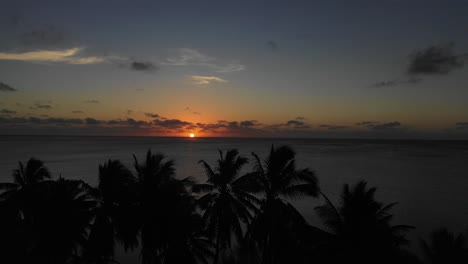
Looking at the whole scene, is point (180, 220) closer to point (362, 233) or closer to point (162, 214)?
point (162, 214)

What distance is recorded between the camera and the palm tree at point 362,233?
1545 cm

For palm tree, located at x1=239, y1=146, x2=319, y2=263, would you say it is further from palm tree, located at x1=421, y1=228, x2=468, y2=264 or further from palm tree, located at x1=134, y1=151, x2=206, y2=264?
palm tree, located at x1=421, y1=228, x2=468, y2=264

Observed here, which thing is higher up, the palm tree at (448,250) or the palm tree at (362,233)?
the palm tree at (362,233)

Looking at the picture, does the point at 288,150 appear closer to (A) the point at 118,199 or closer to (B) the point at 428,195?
(A) the point at 118,199

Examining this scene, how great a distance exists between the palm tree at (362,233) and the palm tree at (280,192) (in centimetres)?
302

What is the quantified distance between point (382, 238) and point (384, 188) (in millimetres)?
65048

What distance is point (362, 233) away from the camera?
1638 cm

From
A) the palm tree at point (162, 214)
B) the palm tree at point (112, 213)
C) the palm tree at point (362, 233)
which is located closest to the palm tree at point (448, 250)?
the palm tree at point (362, 233)

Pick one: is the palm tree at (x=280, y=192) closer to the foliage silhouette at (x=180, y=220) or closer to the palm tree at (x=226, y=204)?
the foliage silhouette at (x=180, y=220)

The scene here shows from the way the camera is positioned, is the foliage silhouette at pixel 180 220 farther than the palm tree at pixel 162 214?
No

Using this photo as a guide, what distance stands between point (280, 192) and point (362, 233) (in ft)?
18.9

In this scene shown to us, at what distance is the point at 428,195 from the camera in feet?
214

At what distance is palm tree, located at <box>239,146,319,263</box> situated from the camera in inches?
796

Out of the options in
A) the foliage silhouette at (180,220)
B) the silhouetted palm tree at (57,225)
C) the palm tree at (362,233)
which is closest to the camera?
the palm tree at (362,233)
